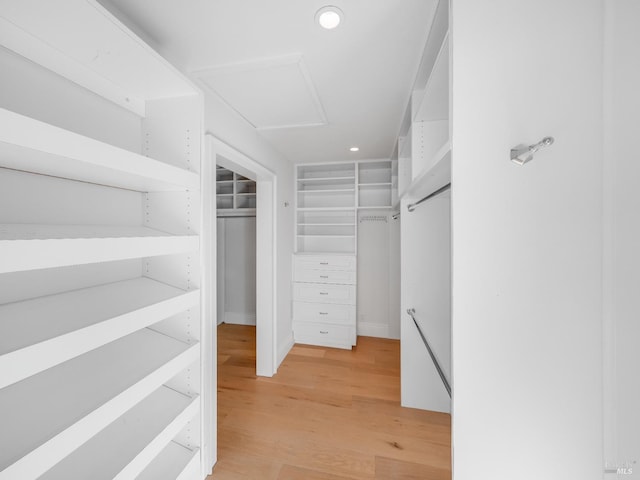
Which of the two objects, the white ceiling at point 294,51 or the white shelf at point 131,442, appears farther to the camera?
the white ceiling at point 294,51

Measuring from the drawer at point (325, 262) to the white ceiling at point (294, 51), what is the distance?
5.57 feet

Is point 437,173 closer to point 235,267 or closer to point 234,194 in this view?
point 234,194

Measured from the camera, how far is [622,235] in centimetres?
73

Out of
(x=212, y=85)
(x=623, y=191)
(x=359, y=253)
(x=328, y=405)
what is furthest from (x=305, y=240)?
(x=623, y=191)

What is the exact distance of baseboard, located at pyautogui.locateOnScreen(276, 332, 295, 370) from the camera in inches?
112

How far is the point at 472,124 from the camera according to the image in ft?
2.73

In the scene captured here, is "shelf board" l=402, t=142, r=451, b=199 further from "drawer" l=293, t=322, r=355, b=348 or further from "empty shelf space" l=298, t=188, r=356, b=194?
"drawer" l=293, t=322, r=355, b=348

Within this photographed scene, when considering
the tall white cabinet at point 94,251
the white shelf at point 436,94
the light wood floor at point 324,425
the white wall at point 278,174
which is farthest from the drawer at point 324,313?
the white shelf at point 436,94

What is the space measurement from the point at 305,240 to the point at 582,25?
322cm

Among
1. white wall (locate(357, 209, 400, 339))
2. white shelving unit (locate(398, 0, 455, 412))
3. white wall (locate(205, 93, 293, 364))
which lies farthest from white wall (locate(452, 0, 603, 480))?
white wall (locate(357, 209, 400, 339))

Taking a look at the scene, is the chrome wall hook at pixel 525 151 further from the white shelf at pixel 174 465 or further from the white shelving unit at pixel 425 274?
the white shelf at pixel 174 465

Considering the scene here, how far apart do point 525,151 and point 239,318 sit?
4.10 meters

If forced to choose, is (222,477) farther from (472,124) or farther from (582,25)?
(582,25)

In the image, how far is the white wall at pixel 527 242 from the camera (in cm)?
75
